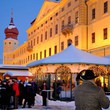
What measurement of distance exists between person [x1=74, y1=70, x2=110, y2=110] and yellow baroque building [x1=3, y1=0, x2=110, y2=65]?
25702 mm

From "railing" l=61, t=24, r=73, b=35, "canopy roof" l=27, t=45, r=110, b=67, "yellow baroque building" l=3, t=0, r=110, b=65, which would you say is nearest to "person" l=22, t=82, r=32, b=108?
"canopy roof" l=27, t=45, r=110, b=67

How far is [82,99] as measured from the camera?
422 cm

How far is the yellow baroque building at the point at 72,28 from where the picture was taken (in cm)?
3098

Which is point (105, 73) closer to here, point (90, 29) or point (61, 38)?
point (90, 29)

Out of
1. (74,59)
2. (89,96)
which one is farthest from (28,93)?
(89,96)

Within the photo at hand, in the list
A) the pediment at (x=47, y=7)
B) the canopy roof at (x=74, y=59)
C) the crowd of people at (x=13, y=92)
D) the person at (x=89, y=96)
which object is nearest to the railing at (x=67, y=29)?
the pediment at (x=47, y=7)

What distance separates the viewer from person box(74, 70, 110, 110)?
4.06 metres

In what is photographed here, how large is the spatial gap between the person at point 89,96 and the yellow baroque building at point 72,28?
25.7 meters

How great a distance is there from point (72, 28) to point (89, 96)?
106ft

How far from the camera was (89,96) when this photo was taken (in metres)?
4.12

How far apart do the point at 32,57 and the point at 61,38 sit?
637 inches

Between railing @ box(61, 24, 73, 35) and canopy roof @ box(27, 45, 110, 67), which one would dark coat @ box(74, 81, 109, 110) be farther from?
railing @ box(61, 24, 73, 35)

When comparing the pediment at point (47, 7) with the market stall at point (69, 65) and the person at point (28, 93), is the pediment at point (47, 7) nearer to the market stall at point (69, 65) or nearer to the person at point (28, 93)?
the market stall at point (69, 65)

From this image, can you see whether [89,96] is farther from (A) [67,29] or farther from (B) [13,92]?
(A) [67,29]
